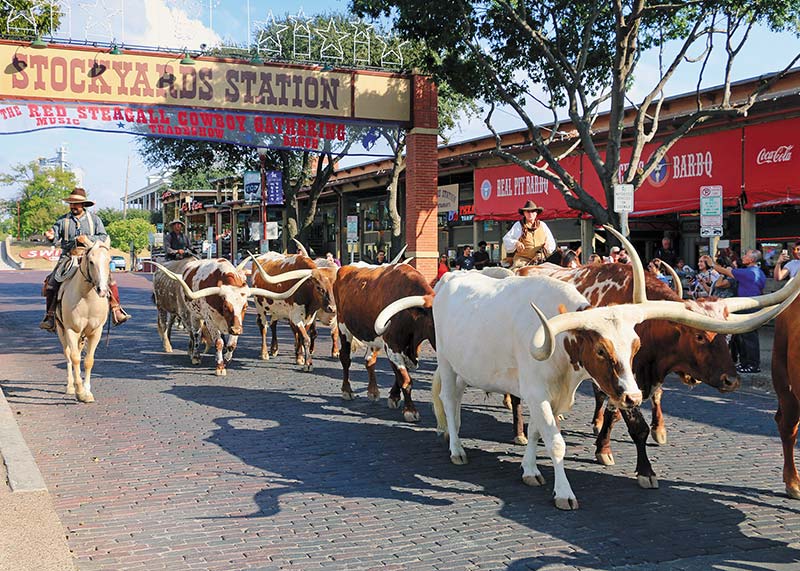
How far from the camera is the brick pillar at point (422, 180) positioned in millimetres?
19766

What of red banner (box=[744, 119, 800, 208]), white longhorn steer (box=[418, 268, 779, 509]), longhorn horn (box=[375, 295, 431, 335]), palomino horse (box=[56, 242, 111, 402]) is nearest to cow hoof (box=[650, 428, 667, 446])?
white longhorn steer (box=[418, 268, 779, 509])

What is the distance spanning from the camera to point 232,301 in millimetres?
11859

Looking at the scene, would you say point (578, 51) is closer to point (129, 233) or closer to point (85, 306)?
point (85, 306)

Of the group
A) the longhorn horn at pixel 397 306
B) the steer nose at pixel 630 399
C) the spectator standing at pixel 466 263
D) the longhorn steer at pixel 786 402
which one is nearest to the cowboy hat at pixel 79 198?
the longhorn horn at pixel 397 306

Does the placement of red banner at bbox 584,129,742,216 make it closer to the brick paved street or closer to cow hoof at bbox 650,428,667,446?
the brick paved street

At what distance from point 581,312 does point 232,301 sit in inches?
282

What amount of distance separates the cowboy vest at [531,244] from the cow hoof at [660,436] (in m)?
3.48

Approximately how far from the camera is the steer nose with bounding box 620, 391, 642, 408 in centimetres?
539

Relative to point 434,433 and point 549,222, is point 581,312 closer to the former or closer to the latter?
point 434,433

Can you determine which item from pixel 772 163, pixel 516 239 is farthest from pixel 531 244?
pixel 772 163

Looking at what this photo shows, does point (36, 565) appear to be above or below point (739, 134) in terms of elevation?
below

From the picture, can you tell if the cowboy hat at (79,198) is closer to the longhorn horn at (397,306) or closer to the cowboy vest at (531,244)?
the longhorn horn at (397,306)

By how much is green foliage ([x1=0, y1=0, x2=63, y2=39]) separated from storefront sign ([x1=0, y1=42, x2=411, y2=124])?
68.3 inches

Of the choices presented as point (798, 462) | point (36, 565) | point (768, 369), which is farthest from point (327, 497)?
point (768, 369)
